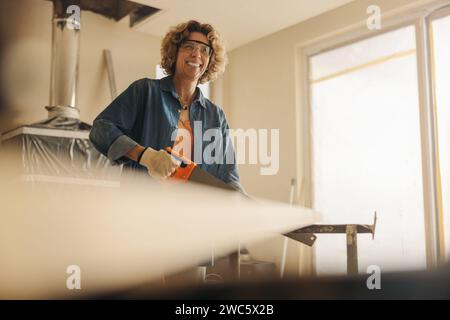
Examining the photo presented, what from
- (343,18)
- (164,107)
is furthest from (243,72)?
(164,107)

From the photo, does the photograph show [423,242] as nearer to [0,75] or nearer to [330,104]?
[330,104]

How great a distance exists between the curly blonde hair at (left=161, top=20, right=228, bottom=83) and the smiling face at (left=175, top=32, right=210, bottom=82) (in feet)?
0.05

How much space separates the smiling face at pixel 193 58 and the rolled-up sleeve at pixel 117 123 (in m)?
0.13

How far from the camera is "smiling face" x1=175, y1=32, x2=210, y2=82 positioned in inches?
57.8

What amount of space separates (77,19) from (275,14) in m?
1.32

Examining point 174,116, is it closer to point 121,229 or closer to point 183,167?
point 183,167

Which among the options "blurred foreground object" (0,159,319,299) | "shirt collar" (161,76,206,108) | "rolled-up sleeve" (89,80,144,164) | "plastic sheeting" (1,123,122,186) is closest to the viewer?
"blurred foreground object" (0,159,319,299)

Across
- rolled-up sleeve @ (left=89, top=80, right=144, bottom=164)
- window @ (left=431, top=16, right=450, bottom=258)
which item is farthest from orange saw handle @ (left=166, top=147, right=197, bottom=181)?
window @ (left=431, top=16, right=450, bottom=258)

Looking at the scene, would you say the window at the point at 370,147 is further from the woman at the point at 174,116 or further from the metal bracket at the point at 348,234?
the woman at the point at 174,116

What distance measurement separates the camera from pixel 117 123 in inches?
54.6

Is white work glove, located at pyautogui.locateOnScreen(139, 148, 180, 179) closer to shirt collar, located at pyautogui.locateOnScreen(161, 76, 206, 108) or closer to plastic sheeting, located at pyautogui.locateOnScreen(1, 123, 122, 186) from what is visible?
shirt collar, located at pyautogui.locateOnScreen(161, 76, 206, 108)

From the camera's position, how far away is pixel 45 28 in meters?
3.64

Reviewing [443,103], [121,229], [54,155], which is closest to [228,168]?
[121,229]

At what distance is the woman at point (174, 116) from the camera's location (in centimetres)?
136
